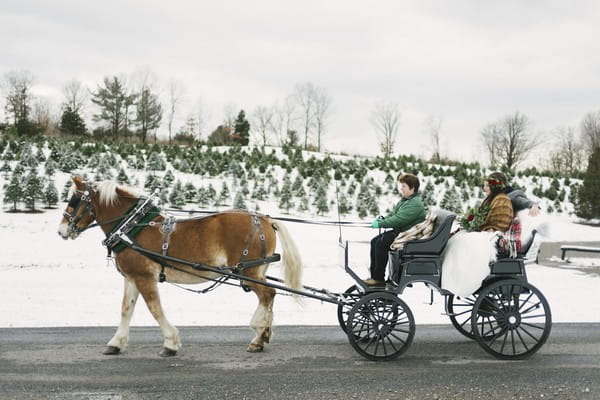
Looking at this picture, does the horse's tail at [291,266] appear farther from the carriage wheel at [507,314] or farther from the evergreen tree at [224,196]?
the evergreen tree at [224,196]

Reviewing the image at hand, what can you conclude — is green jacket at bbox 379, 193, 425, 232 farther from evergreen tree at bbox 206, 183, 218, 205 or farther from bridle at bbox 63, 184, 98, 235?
evergreen tree at bbox 206, 183, 218, 205

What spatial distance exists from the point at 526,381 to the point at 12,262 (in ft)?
35.7

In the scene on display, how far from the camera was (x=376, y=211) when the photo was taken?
18375 mm

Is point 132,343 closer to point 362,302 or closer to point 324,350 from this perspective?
point 324,350

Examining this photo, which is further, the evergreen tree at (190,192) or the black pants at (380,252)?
the evergreen tree at (190,192)

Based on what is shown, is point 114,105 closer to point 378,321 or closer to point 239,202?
point 239,202

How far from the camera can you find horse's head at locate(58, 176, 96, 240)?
5768 mm

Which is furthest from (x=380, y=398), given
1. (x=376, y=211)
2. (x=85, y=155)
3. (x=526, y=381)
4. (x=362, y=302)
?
(x=85, y=155)

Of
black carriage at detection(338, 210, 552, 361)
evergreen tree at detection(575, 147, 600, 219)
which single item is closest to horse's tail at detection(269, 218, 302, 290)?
black carriage at detection(338, 210, 552, 361)

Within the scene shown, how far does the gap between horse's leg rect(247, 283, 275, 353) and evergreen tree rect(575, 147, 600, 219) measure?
737 inches

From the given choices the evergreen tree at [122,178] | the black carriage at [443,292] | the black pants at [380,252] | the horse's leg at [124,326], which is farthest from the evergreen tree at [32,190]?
the black pants at [380,252]

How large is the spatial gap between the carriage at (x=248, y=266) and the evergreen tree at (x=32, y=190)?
9.82m

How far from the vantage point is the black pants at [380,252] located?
5.87 meters

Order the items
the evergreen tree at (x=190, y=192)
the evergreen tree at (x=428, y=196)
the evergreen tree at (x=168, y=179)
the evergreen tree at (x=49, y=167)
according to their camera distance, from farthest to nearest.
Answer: the evergreen tree at (x=428, y=196) < the evergreen tree at (x=168, y=179) < the evergreen tree at (x=190, y=192) < the evergreen tree at (x=49, y=167)
